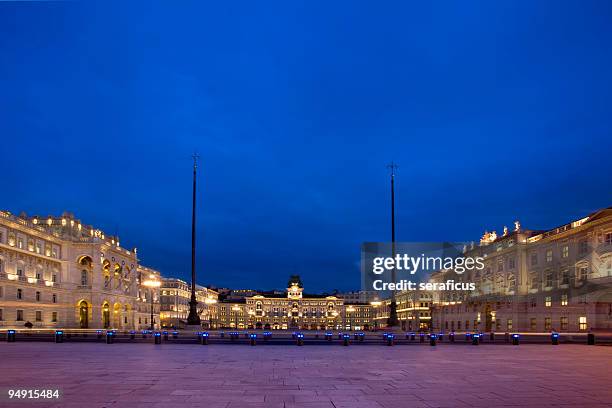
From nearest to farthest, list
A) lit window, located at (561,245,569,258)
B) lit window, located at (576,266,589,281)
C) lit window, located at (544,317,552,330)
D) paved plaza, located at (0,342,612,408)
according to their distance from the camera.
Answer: paved plaza, located at (0,342,612,408), lit window, located at (576,266,589,281), lit window, located at (561,245,569,258), lit window, located at (544,317,552,330)

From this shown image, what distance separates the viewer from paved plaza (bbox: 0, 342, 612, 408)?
14.6 meters

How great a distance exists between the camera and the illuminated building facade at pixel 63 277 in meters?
74.1

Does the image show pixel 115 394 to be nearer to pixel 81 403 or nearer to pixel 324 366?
pixel 81 403

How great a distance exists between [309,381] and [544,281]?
66409 mm

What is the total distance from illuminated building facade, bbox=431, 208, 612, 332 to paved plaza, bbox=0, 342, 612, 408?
134 feet

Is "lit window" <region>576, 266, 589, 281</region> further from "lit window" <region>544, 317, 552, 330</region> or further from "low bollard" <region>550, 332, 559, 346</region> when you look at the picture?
"low bollard" <region>550, 332, 559, 346</region>

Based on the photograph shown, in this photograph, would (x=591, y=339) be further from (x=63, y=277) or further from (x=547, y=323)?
(x=63, y=277)

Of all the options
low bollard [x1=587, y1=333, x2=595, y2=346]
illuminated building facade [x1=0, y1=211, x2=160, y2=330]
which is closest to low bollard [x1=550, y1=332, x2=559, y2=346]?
low bollard [x1=587, y1=333, x2=595, y2=346]

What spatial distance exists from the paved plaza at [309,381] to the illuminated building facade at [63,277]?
54.1 metres

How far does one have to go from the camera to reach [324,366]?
24.0 m

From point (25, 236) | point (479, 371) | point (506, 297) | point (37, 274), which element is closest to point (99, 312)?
point (37, 274)

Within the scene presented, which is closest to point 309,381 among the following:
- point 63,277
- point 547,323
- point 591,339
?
point 591,339

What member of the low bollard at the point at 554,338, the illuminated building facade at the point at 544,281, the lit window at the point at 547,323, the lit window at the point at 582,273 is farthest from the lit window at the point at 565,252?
the low bollard at the point at 554,338

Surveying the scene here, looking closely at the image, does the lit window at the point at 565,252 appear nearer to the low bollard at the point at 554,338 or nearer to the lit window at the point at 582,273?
the lit window at the point at 582,273
